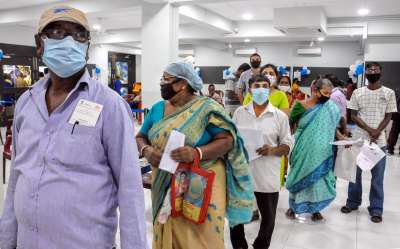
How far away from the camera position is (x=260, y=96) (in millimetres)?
2822

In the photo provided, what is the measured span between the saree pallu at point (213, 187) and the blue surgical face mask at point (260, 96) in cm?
76

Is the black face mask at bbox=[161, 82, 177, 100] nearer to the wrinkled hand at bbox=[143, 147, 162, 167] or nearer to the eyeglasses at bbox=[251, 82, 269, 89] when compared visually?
the wrinkled hand at bbox=[143, 147, 162, 167]

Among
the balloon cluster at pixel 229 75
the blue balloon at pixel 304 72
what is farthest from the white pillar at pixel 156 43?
the blue balloon at pixel 304 72

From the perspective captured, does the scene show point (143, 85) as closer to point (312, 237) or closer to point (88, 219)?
point (312, 237)

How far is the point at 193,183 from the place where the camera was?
198cm

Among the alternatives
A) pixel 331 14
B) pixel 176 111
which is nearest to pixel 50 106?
pixel 176 111

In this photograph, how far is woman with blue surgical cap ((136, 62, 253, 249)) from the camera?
201 centimetres

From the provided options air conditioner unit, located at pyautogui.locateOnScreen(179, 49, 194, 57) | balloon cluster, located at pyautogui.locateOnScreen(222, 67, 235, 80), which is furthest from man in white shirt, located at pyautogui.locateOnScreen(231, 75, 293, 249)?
air conditioner unit, located at pyautogui.locateOnScreen(179, 49, 194, 57)

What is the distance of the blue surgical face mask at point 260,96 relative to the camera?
2.82 m

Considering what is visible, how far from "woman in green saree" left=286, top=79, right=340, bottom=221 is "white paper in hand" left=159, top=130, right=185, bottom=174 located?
2.02 m

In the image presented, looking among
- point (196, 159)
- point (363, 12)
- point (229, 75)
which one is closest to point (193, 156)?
point (196, 159)

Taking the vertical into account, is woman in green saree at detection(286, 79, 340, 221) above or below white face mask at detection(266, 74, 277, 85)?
below

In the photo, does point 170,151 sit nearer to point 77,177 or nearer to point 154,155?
point 154,155

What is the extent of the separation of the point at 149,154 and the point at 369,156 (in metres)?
2.63
